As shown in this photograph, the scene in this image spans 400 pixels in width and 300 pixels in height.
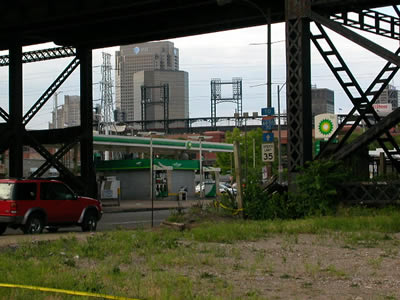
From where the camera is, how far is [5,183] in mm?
21000

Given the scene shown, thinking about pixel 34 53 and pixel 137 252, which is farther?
pixel 34 53

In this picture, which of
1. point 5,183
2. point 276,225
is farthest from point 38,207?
point 276,225

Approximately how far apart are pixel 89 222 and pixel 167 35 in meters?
14.9

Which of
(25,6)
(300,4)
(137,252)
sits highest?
(25,6)

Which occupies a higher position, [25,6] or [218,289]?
[25,6]

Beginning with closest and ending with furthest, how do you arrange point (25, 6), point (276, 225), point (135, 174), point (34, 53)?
point (276, 225)
point (25, 6)
point (34, 53)
point (135, 174)

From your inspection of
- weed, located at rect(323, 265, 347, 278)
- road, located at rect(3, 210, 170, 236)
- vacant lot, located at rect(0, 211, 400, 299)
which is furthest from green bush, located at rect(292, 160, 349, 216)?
weed, located at rect(323, 265, 347, 278)

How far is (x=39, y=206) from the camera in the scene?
21375 mm

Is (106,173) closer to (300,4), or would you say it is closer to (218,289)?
(300,4)

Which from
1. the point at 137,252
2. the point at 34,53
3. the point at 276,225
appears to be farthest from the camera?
the point at 34,53

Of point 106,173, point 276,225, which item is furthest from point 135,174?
point 276,225

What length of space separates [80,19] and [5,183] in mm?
14177

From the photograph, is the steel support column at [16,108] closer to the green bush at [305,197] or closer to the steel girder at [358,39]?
the green bush at [305,197]

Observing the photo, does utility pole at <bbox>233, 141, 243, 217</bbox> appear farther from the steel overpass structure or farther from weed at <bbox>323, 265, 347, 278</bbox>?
weed at <bbox>323, 265, 347, 278</bbox>
